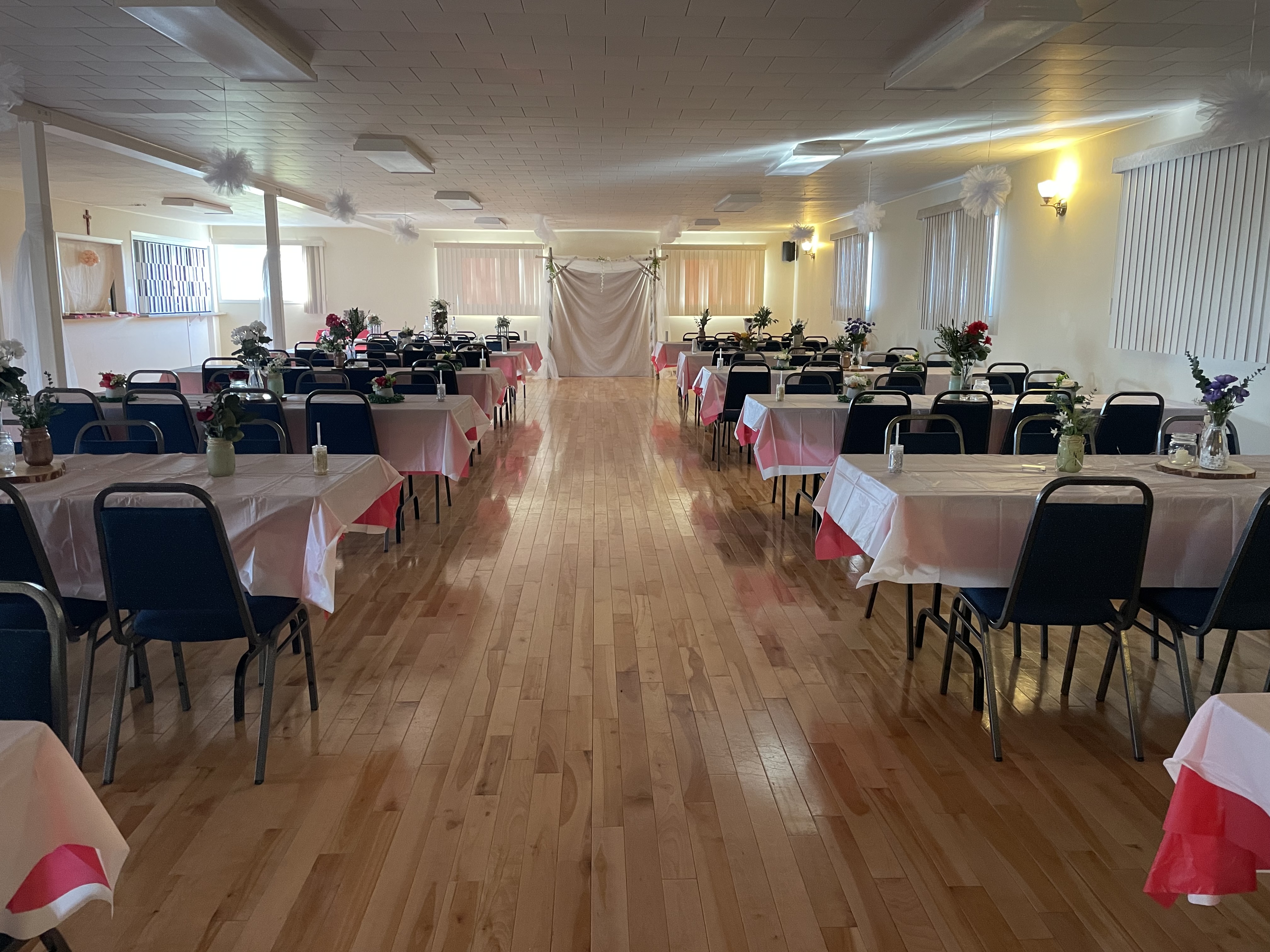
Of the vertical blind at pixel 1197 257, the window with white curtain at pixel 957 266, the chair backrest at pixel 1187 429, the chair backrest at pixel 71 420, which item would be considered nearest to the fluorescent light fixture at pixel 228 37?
the chair backrest at pixel 71 420

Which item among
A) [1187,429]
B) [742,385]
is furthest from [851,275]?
[1187,429]

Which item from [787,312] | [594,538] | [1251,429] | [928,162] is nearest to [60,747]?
[594,538]

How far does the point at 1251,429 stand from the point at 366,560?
5955mm

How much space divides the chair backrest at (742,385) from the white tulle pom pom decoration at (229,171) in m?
4.27

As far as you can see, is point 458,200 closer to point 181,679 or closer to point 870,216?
point 870,216

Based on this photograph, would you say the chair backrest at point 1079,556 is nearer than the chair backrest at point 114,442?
Yes

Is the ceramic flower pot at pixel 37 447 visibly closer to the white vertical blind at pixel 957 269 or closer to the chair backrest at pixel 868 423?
the chair backrest at pixel 868 423

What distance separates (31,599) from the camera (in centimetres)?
251

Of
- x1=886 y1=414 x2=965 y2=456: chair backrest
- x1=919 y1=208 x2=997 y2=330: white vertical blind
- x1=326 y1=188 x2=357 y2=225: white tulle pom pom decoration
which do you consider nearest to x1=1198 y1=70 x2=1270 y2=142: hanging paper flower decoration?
x1=886 y1=414 x2=965 y2=456: chair backrest

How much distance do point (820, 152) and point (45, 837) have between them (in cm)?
760

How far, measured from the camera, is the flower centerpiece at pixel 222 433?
351 cm

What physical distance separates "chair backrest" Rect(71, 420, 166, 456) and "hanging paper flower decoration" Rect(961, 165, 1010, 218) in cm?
654

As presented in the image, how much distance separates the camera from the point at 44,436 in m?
3.57

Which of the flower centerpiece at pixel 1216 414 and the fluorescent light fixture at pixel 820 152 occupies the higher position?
the fluorescent light fixture at pixel 820 152
